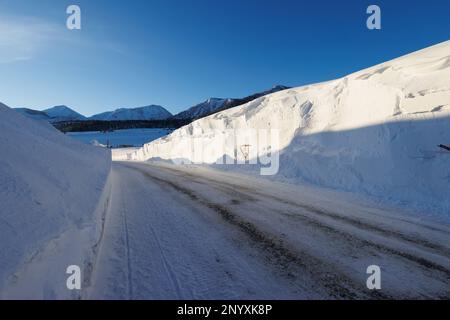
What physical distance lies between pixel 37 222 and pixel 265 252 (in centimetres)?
295

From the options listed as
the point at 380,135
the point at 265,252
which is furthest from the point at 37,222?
the point at 380,135

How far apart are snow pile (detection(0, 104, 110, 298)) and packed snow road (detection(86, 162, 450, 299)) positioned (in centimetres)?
42

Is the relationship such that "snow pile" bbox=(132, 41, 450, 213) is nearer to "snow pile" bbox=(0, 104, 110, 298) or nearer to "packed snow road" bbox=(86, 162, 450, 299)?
"packed snow road" bbox=(86, 162, 450, 299)

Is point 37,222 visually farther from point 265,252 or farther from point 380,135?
point 380,135

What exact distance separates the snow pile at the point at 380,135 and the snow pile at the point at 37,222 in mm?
7607

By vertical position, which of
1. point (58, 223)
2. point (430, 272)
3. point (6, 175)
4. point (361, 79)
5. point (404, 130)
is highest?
point (361, 79)

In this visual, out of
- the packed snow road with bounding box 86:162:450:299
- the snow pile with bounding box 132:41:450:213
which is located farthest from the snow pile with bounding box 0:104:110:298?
the snow pile with bounding box 132:41:450:213

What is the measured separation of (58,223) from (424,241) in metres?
5.53

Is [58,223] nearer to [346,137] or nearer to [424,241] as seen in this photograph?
[424,241]

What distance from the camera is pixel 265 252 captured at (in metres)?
4.30

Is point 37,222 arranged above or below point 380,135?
below

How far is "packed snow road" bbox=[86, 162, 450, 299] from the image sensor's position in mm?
3320

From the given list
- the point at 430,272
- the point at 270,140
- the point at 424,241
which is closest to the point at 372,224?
the point at 424,241

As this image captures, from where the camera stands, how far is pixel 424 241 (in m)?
4.93
